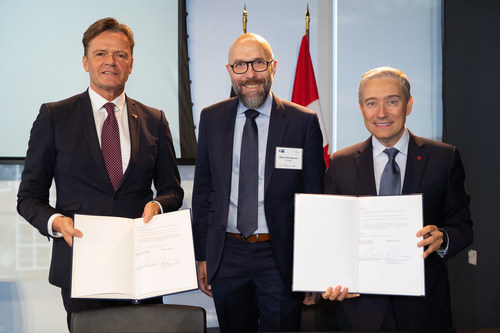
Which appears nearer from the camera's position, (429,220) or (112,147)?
(429,220)

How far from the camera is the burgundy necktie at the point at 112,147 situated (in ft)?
7.30

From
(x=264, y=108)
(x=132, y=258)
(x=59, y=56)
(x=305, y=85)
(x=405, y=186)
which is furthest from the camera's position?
(x=305, y=85)

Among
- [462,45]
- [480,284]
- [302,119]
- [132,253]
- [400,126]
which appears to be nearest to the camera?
[132,253]

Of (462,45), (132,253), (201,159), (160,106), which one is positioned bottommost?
(132,253)

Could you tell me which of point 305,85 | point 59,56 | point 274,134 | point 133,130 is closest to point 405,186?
point 274,134

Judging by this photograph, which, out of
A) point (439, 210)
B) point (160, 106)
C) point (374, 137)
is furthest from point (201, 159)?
point (160, 106)

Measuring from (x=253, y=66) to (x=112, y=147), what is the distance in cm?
84

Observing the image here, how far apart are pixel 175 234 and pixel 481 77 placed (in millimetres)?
3076

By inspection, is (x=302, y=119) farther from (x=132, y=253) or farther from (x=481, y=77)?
(x=481, y=77)

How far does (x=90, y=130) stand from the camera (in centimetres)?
224

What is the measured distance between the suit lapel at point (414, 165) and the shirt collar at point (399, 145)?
0.02 metres

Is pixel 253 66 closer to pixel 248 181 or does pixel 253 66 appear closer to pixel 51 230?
pixel 248 181

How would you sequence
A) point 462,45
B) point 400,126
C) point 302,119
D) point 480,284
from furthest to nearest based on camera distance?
point 462,45
point 480,284
point 302,119
point 400,126

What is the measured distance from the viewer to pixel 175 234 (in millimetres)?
1848
